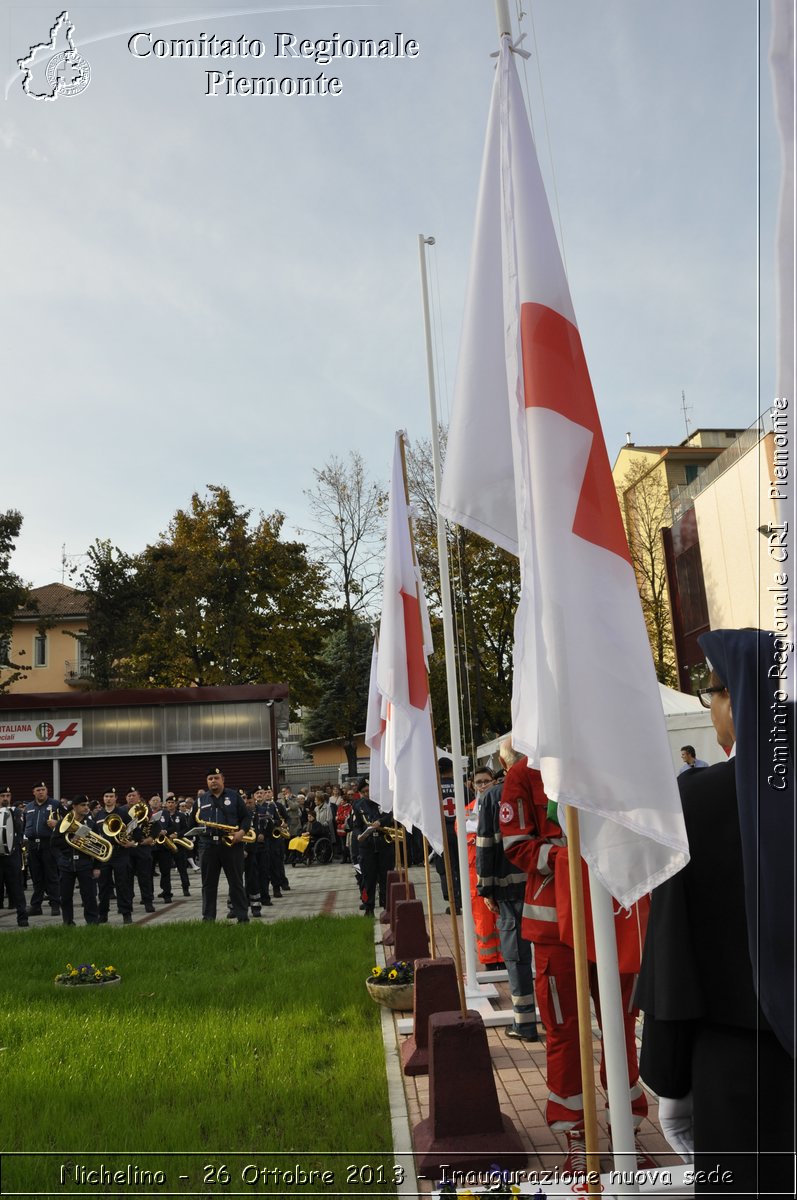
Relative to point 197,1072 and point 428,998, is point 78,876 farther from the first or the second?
point 428,998

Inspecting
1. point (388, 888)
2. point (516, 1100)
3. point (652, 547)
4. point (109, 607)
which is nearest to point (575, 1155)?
point (516, 1100)

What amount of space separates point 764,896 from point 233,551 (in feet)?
141

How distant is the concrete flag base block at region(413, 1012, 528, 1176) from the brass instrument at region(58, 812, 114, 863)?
1325 centimetres

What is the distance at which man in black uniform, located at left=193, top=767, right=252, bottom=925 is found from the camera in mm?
15766

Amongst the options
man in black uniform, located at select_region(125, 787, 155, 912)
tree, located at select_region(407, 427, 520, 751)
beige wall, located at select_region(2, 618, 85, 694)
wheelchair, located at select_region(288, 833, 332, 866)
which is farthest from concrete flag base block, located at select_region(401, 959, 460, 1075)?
beige wall, located at select_region(2, 618, 85, 694)

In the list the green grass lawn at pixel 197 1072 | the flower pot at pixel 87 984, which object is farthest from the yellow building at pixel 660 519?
the flower pot at pixel 87 984

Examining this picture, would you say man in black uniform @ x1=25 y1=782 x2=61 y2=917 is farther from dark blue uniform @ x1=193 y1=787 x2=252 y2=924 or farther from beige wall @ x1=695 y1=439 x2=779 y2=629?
beige wall @ x1=695 y1=439 x2=779 y2=629

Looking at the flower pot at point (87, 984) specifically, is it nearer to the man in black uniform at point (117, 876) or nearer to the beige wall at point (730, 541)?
the man in black uniform at point (117, 876)

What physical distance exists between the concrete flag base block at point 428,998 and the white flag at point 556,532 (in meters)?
3.44

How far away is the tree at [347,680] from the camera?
46.5 m

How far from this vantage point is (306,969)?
10180 mm

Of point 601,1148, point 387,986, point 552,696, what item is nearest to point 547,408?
point 552,696

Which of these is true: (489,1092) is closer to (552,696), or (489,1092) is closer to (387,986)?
(552,696)

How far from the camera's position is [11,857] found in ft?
58.2
